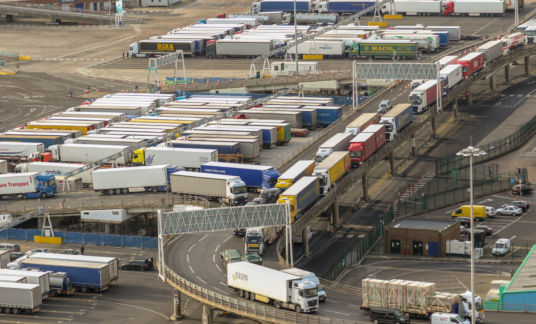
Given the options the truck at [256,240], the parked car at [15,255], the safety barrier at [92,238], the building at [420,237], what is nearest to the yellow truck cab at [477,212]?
the building at [420,237]

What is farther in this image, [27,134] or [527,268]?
[27,134]

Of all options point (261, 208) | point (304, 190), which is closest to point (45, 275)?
point (261, 208)

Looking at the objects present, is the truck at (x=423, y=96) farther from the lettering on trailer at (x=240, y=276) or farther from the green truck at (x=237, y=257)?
the lettering on trailer at (x=240, y=276)

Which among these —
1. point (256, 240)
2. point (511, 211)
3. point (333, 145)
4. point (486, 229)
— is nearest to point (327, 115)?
point (333, 145)

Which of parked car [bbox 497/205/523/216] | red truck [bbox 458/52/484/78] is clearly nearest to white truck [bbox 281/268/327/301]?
parked car [bbox 497/205/523/216]

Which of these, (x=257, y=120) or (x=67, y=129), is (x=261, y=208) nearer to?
(x=257, y=120)

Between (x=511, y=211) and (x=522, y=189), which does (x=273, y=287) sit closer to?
(x=511, y=211)
